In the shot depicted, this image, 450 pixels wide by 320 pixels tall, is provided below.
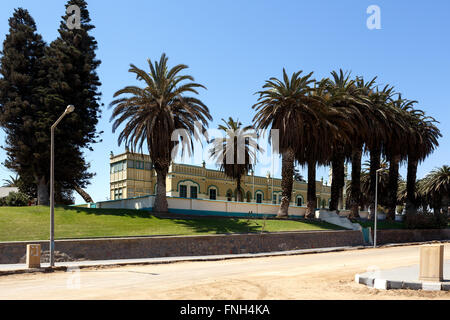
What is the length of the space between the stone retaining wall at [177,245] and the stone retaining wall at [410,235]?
8.42m

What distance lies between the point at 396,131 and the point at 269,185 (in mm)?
21070

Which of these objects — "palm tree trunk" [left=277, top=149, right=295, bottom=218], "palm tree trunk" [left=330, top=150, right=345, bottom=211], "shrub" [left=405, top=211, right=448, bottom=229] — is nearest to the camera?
"palm tree trunk" [left=277, top=149, right=295, bottom=218]

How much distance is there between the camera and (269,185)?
212 ft

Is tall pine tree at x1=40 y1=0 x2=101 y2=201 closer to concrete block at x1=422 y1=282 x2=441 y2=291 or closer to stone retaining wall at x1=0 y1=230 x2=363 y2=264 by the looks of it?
stone retaining wall at x1=0 y1=230 x2=363 y2=264

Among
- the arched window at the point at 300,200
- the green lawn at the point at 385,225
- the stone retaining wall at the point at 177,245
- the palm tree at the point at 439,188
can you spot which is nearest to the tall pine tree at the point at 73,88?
the stone retaining wall at the point at 177,245

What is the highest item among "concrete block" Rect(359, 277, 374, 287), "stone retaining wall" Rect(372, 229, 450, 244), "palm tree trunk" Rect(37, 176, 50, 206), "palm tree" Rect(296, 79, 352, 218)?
"palm tree" Rect(296, 79, 352, 218)

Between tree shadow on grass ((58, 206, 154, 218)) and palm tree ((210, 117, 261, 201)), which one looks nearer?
tree shadow on grass ((58, 206, 154, 218))

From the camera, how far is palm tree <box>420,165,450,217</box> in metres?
64.8

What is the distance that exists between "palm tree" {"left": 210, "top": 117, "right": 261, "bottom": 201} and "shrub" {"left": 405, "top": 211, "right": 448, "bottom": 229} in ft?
57.5

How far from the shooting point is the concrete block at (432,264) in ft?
42.9

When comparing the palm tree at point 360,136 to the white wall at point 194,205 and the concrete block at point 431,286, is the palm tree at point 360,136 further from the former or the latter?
the concrete block at point 431,286

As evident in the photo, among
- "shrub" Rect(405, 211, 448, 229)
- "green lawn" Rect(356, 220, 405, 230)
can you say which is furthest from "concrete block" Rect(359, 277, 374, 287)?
"shrub" Rect(405, 211, 448, 229)

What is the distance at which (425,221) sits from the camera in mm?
48875
